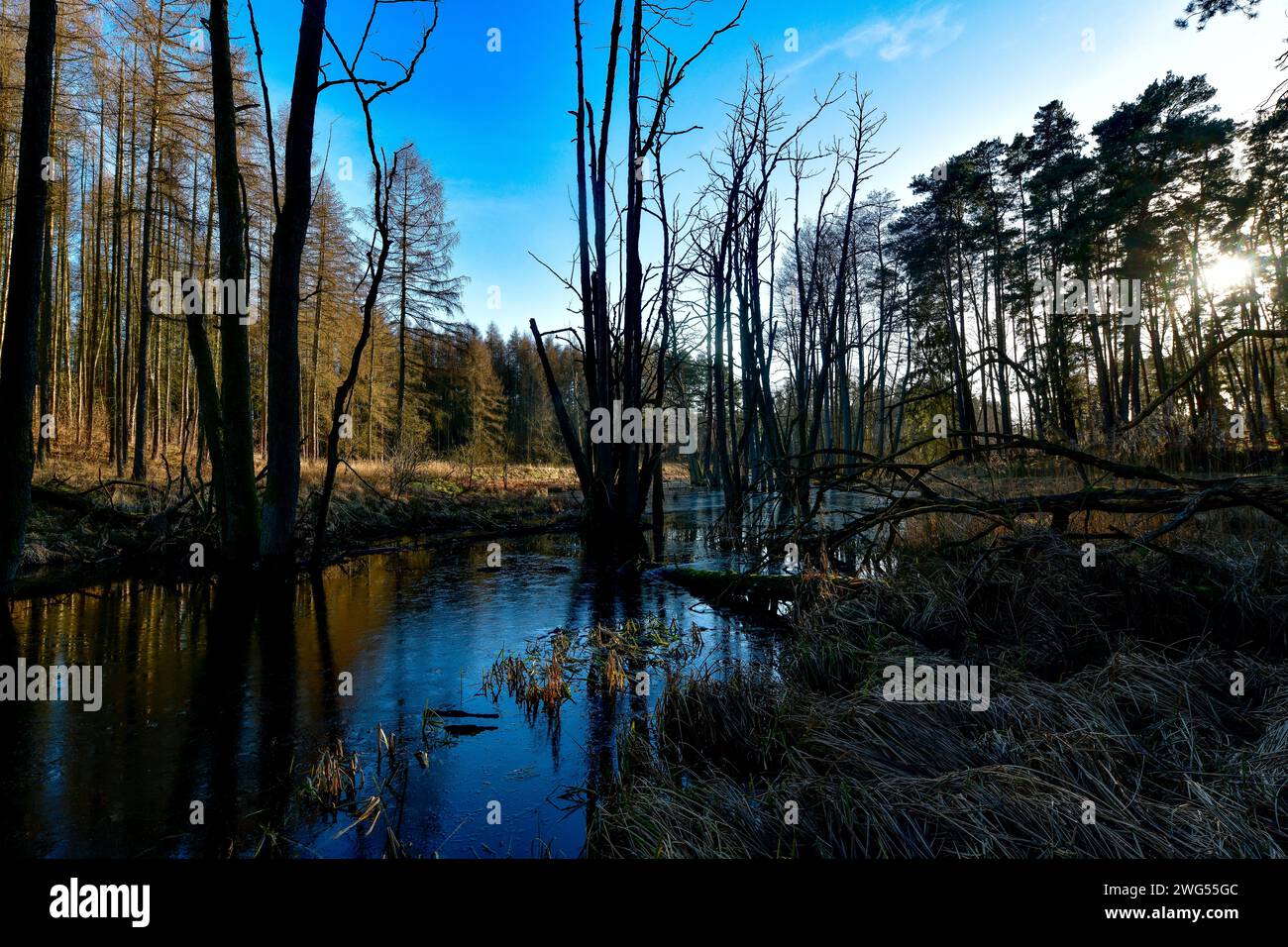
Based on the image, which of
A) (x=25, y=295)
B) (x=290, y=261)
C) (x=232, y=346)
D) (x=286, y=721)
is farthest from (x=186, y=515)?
(x=286, y=721)

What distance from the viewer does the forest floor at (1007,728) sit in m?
2.29

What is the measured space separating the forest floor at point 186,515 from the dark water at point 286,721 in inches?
55.3

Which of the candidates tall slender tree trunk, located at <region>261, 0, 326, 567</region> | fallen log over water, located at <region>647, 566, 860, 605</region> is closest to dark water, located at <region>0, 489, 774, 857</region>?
fallen log over water, located at <region>647, 566, 860, 605</region>

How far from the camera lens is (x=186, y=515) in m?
10.3

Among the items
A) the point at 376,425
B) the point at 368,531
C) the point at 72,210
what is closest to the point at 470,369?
the point at 376,425

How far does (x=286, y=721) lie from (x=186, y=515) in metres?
8.27

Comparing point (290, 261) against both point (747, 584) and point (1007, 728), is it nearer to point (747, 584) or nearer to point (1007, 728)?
point (747, 584)

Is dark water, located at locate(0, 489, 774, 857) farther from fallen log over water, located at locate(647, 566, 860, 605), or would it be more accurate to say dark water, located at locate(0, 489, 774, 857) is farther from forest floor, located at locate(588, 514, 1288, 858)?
forest floor, located at locate(588, 514, 1288, 858)

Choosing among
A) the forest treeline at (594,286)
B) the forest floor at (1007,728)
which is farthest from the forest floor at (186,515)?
Answer: the forest floor at (1007,728)

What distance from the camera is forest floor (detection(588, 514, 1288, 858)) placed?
2287 millimetres
